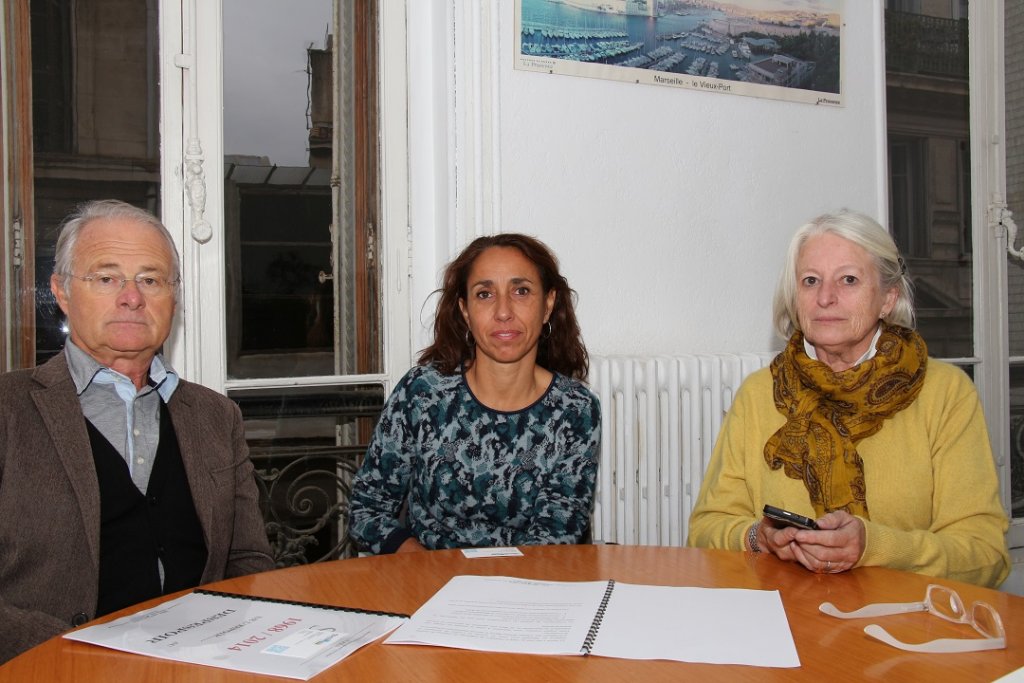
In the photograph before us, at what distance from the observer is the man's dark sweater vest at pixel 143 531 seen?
1579 mm

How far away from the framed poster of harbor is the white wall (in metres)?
0.05

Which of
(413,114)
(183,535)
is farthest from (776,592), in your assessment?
(413,114)

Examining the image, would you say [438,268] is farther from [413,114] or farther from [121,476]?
[121,476]

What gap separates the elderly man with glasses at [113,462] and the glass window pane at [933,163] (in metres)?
2.75

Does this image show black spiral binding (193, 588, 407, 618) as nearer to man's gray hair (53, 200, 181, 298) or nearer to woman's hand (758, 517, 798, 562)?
woman's hand (758, 517, 798, 562)

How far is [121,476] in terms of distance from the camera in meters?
1.61

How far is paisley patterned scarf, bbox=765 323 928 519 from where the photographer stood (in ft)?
5.67

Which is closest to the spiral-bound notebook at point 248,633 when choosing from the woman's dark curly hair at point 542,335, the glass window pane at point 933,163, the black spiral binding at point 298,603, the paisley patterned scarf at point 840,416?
the black spiral binding at point 298,603

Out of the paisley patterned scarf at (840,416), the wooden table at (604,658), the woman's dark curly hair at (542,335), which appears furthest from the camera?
the woman's dark curly hair at (542,335)

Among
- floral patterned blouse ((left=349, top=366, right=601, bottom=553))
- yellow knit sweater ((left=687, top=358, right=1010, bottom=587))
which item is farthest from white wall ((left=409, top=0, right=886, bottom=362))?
yellow knit sweater ((left=687, top=358, right=1010, bottom=587))

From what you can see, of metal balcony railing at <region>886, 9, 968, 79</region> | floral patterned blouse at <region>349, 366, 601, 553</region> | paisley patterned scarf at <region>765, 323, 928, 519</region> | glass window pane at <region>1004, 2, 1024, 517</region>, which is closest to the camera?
paisley patterned scarf at <region>765, 323, 928, 519</region>

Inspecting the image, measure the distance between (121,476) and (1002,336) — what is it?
11.1 ft

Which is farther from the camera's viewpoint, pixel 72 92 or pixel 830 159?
pixel 830 159

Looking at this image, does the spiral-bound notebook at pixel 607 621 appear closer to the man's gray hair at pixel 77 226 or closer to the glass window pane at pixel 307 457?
the man's gray hair at pixel 77 226
